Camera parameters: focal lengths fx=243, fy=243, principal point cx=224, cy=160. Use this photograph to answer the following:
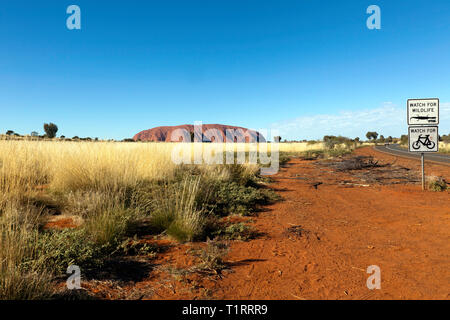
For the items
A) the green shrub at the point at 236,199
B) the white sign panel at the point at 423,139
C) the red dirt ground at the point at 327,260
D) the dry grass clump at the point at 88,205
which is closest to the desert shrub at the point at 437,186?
the white sign panel at the point at 423,139

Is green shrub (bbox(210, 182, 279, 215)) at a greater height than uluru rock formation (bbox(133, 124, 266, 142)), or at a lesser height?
lesser

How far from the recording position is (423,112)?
26.5 feet

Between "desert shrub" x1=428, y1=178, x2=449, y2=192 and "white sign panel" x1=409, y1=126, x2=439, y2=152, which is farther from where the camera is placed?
"white sign panel" x1=409, y1=126, x2=439, y2=152

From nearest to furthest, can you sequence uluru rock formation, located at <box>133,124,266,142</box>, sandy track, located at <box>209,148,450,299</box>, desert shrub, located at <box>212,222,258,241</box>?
sandy track, located at <box>209,148,450,299</box>, desert shrub, located at <box>212,222,258,241</box>, uluru rock formation, located at <box>133,124,266,142</box>

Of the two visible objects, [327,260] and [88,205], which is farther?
[88,205]

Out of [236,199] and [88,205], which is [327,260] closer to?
[236,199]

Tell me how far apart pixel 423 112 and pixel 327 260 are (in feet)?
25.1

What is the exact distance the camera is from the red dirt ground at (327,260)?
252 centimetres

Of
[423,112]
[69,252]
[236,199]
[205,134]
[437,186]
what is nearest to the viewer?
[69,252]

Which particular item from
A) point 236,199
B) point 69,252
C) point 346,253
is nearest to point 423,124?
point 236,199

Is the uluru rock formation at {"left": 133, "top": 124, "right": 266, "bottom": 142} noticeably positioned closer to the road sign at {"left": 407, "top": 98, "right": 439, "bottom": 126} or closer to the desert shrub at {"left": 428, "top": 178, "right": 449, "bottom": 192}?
the road sign at {"left": 407, "top": 98, "right": 439, "bottom": 126}

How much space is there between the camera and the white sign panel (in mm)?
8141

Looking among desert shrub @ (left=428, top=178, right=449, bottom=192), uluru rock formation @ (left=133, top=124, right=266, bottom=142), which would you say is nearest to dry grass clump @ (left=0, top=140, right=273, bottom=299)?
desert shrub @ (left=428, top=178, right=449, bottom=192)

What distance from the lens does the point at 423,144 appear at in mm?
8258
